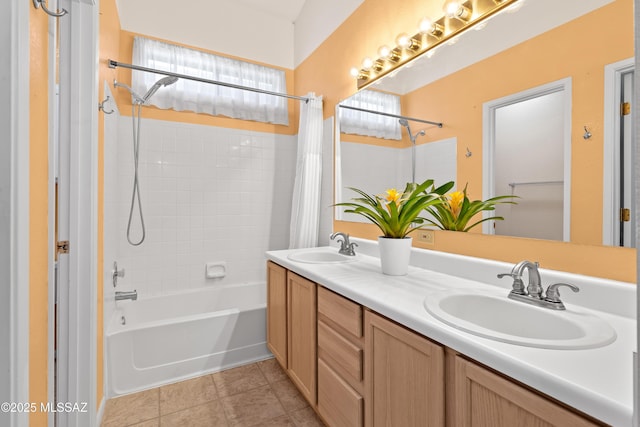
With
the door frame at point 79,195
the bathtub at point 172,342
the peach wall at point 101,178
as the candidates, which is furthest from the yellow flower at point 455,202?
the peach wall at point 101,178

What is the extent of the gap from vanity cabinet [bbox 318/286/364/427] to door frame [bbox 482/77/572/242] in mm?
712

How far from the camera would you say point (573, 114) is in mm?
1007

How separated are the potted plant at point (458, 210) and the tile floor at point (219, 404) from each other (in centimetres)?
124

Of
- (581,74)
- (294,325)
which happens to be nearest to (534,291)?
(581,74)

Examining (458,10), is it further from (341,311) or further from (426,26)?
(341,311)

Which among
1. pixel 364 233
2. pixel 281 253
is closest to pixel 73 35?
pixel 281 253

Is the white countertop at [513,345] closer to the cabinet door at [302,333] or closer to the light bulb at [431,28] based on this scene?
the cabinet door at [302,333]

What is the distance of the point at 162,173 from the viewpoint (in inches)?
96.2

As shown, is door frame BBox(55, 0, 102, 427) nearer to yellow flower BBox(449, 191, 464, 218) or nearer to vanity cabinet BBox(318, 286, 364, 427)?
vanity cabinet BBox(318, 286, 364, 427)

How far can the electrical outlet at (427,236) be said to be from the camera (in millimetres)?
1531

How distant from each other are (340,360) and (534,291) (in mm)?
777

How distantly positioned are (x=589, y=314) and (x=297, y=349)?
4.25 feet

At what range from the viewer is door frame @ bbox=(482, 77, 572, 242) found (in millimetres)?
1021

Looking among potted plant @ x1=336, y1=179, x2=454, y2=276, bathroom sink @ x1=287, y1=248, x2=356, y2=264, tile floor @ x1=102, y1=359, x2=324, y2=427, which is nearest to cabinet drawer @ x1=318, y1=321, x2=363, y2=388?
potted plant @ x1=336, y1=179, x2=454, y2=276
